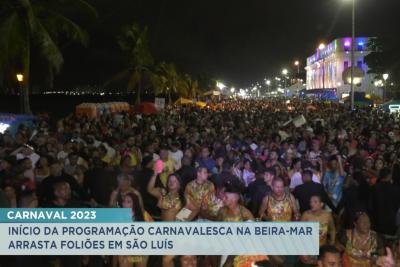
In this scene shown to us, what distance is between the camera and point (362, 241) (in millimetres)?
5391

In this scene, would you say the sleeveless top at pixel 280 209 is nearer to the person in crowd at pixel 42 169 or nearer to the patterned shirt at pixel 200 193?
the patterned shirt at pixel 200 193

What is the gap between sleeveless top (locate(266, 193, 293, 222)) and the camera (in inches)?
246

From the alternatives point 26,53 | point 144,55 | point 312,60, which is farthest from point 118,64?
point 312,60

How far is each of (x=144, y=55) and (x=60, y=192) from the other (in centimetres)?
3664

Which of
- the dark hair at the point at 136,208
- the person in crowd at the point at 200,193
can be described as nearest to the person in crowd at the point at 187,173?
the person in crowd at the point at 200,193

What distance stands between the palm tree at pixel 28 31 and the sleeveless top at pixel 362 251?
807 inches

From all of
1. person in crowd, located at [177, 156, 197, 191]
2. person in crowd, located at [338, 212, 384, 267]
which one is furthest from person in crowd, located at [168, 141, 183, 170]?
person in crowd, located at [338, 212, 384, 267]

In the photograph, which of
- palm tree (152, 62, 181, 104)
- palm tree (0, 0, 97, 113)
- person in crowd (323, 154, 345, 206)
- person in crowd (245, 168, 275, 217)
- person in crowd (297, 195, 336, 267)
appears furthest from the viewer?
palm tree (152, 62, 181, 104)

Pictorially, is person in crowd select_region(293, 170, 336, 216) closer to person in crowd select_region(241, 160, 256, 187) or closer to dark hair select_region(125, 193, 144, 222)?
person in crowd select_region(241, 160, 256, 187)

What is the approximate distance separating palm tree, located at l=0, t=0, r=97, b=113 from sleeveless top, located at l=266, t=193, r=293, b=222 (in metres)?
19.3

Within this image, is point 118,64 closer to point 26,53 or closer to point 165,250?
point 26,53

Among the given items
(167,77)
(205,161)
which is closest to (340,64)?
(167,77)

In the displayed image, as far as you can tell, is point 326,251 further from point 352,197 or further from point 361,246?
point 352,197

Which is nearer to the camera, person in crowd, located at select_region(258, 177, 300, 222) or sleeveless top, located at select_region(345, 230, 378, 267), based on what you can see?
sleeveless top, located at select_region(345, 230, 378, 267)
